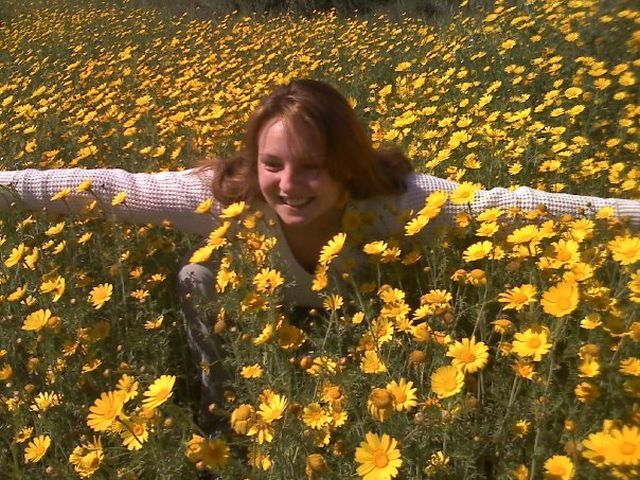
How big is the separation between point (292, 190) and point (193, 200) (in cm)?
51

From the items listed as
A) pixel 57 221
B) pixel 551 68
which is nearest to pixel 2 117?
pixel 57 221

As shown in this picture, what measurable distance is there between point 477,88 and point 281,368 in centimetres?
290

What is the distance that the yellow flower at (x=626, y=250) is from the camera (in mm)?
1468

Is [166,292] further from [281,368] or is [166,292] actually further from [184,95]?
[184,95]

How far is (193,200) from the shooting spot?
7.50 ft

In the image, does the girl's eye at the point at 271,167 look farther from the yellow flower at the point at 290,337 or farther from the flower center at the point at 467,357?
the flower center at the point at 467,357

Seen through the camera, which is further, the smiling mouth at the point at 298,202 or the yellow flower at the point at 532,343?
the smiling mouth at the point at 298,202

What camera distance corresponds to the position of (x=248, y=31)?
22.0 feet

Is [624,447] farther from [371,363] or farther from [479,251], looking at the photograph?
[479,251]

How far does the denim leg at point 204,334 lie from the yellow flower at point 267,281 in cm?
23

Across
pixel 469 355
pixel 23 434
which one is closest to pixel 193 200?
pixel 23 434

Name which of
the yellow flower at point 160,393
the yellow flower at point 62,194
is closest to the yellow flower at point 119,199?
the yellow flower at point 62,194

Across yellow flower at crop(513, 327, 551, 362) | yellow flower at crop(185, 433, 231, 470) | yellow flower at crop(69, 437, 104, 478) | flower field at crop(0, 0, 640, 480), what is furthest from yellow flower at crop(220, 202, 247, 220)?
yellow flower at crop(513, 327, 551, 362)

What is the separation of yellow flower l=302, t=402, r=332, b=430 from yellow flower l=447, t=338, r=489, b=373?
0.29 metres
